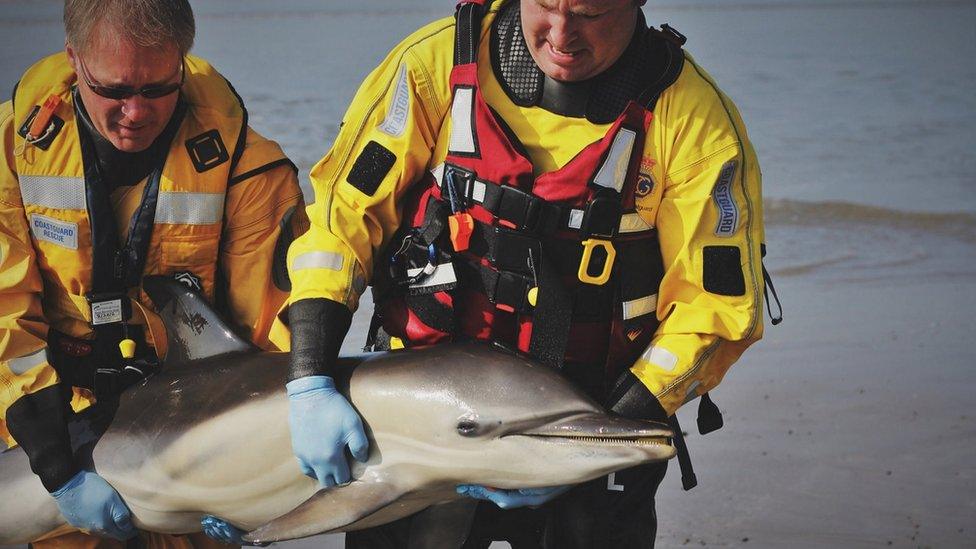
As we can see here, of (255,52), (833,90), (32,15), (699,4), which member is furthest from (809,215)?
(699,4)

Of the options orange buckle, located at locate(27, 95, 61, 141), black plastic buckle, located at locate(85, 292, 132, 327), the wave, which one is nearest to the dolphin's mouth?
black plastic buckle, located at locate(85, 292, 132, 327)

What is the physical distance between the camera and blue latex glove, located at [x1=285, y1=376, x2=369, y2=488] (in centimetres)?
349

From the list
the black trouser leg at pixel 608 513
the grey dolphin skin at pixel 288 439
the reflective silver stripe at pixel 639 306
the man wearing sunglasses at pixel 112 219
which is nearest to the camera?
the grey dolphin skin at pixel 288 439

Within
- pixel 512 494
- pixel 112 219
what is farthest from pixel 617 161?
pixel 112 219

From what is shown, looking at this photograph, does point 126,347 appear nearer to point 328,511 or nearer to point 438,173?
point 328,511

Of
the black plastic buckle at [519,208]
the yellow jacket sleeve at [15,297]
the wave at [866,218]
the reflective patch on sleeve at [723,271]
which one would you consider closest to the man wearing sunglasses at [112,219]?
the yellow jacket sleeve at [15,297]

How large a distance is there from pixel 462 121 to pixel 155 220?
1188mm

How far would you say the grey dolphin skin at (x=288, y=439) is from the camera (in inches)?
135

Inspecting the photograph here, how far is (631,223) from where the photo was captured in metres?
3.61

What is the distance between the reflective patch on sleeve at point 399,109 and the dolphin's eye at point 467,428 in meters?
0.90

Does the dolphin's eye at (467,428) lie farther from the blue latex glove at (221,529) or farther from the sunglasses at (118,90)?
the sunglasses at (118,90)

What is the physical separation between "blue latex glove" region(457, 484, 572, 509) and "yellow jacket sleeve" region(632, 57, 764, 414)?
44 centimetres

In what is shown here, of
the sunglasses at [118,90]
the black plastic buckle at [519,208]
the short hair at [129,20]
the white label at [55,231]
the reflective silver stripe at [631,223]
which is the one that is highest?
the short hair at [129,20]

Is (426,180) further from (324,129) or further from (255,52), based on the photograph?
(255,52)
